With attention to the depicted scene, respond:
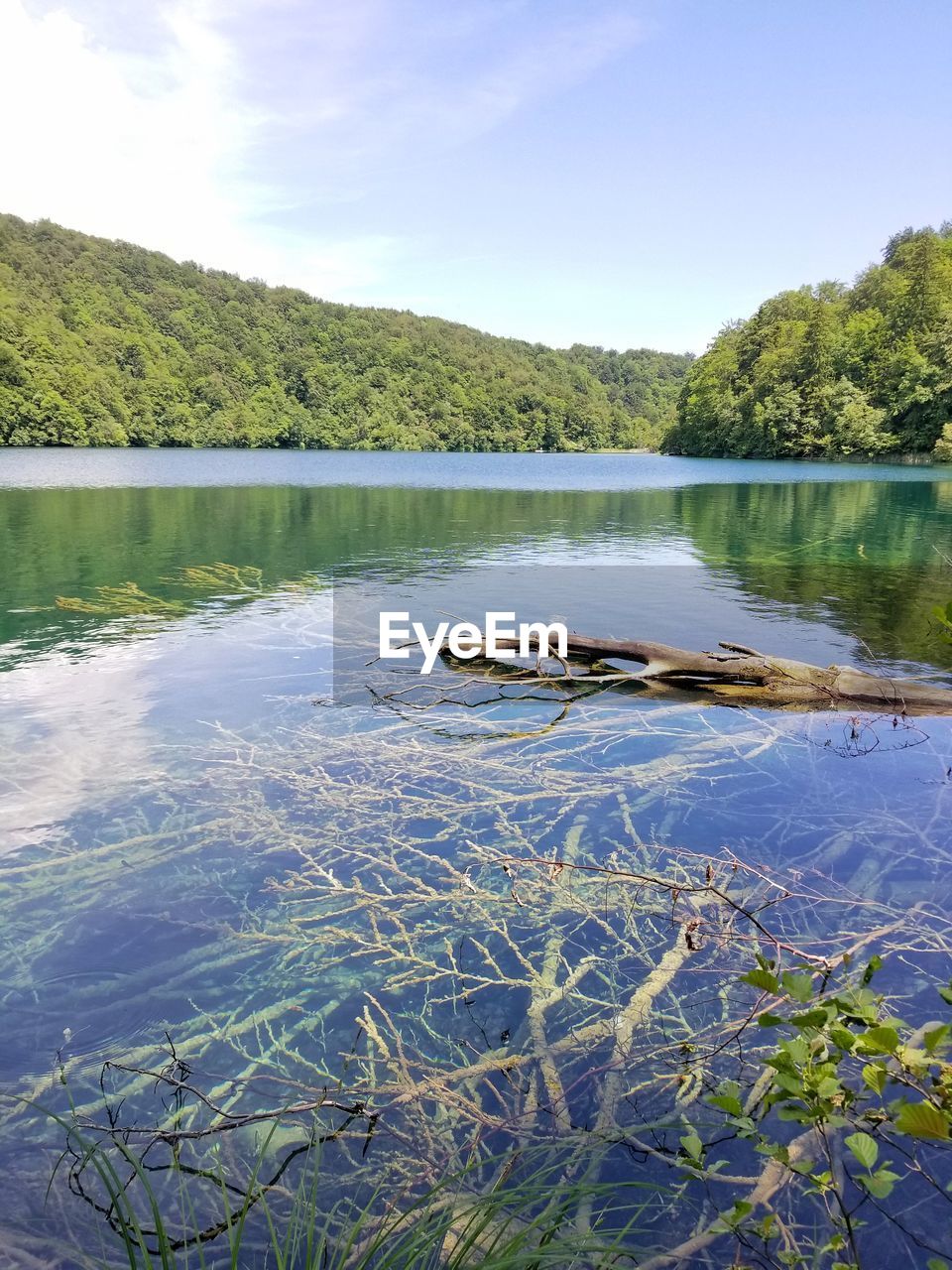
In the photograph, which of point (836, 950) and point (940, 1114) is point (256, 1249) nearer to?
point (940, 1114)

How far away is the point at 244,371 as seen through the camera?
115m

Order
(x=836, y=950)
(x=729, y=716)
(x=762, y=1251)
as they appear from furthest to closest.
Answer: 1. (x=729, y=716)
2. (x=836, y=950)
3. (x=762, y=1251)

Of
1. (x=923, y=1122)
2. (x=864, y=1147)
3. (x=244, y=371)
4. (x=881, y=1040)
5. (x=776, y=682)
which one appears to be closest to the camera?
(x=923, y=1122)

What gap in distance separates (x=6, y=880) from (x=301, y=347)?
135 metres

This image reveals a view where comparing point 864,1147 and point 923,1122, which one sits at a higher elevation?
point 923,1122

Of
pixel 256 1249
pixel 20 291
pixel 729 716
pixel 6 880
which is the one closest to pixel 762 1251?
pixel 256 1249

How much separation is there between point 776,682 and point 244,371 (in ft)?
394

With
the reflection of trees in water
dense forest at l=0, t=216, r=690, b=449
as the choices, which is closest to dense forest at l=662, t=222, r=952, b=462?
the reflection of trees in water

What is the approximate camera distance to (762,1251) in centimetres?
253

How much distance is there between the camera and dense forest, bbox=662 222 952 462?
69.8 meters

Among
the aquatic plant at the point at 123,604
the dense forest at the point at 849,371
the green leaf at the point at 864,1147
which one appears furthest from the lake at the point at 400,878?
the dense forest at the point at 849,371

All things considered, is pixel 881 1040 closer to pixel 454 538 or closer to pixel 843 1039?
pixel 843 1039

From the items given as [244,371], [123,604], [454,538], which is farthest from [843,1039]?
[244,371]

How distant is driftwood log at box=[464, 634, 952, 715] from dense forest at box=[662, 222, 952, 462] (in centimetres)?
5944
